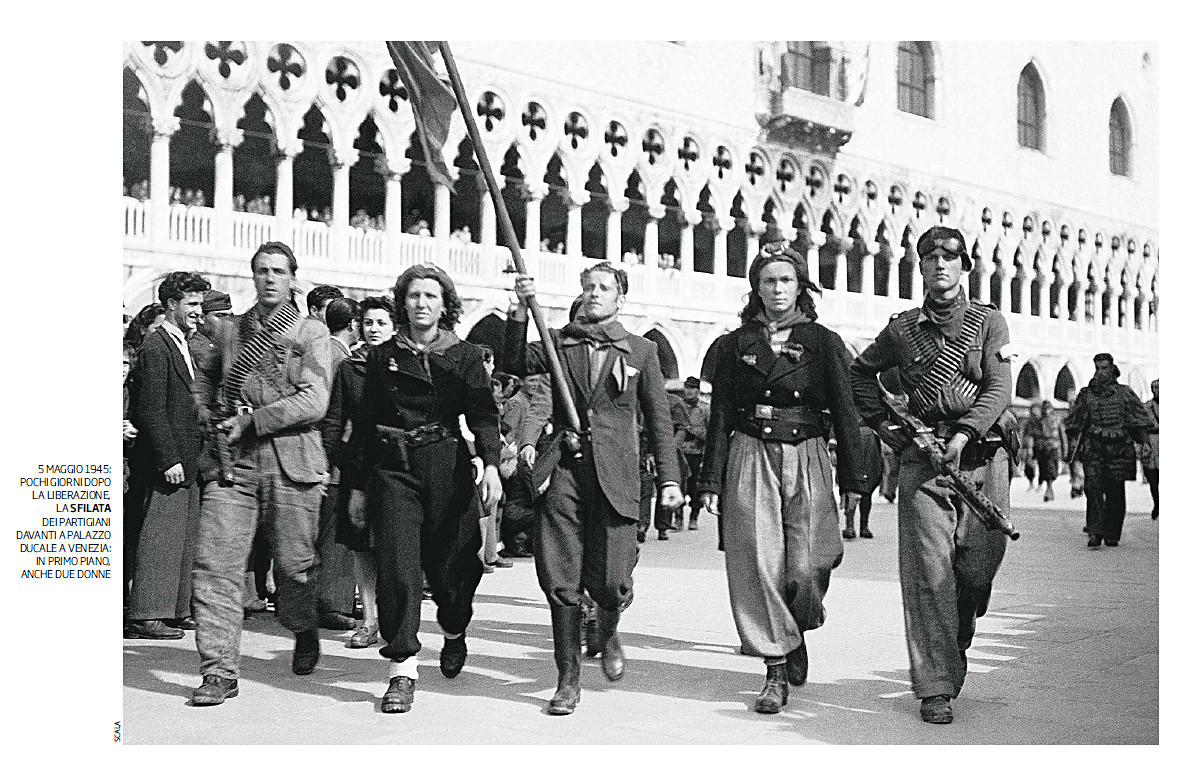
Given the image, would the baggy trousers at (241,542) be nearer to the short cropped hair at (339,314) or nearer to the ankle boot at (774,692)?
the short cropped hair at (339,314)

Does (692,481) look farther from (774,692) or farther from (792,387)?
(774,692)

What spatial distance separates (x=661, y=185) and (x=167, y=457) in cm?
1441

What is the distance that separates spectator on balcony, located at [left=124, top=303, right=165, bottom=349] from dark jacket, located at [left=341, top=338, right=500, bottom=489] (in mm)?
2352

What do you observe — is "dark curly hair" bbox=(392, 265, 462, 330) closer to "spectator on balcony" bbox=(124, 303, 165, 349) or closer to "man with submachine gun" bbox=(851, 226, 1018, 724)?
"man with submachine gun" bbox=(851, 226, 1018, 724)

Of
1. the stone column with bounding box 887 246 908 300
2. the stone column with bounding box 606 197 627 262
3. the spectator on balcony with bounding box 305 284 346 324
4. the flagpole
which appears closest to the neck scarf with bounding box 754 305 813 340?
the flagpole

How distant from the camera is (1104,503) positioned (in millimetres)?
12133

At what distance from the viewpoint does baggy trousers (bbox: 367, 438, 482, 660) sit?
18.4ft

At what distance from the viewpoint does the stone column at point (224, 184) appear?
50.3 ft

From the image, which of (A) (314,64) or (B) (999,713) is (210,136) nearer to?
(A) (314,64)

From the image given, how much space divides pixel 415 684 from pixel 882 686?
1.90 m

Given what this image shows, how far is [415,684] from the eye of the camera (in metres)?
5.83

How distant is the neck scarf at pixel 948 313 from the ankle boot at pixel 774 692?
1.44 metres

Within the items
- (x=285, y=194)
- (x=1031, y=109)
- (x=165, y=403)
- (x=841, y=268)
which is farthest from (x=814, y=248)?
(x=165, y=403)

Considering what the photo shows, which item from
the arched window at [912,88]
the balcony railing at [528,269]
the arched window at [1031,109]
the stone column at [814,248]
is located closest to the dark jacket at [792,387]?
the balcony railing at [528,269]
